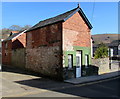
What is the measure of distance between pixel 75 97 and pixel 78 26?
8.82 meters

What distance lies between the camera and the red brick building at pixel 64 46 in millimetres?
13230

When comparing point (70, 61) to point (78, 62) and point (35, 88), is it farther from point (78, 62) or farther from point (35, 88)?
point (35, 88)

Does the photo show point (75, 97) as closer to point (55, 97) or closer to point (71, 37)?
point (55, 97)

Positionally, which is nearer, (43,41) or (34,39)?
(43,41)

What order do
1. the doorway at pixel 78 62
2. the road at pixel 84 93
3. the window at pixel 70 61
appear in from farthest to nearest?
the doorway at pixel 78 62, the window at pixel 70 61, the road at pixel 84 93

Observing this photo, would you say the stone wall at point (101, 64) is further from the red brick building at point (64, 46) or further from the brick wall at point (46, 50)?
the brick wall at point (46, 50)

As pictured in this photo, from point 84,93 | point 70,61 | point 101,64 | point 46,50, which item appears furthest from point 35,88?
point 101,64

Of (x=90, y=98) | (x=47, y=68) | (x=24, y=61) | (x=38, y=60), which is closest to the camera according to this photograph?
(x=90, y=98)

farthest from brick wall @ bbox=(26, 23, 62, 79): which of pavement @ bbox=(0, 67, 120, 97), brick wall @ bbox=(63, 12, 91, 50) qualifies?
pavement @ bbox=(0, 67, 120, 97)

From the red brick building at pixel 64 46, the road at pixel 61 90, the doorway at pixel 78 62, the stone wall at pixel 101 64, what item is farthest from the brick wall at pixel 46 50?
the stone wall at pixel 101 64

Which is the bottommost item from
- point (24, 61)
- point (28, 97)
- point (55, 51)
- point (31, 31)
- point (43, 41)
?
point (28, 97)

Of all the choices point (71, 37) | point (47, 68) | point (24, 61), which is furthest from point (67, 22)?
point (24, 61)

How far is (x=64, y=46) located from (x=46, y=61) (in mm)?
2956

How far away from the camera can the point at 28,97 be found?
780cm
